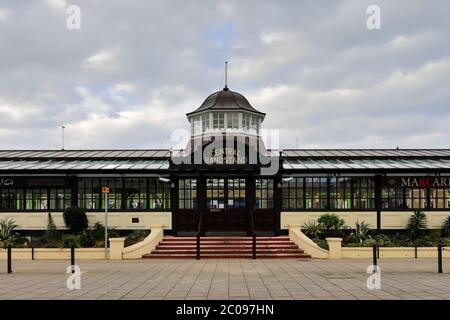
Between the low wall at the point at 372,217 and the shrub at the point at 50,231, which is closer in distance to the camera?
the shrub at the point at 50,231

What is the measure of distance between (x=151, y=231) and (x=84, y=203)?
4.68 meters

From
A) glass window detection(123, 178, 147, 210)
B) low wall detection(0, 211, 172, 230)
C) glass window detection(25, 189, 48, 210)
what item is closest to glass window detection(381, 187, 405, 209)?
low wall detection(0, 211, 172, 230)

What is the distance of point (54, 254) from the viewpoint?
2078 cm

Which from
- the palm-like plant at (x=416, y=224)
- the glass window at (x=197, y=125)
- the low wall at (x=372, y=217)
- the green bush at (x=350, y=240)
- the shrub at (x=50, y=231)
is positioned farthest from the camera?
the glass window at (x=197, y=125)

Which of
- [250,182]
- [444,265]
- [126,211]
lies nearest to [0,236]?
[126,211]

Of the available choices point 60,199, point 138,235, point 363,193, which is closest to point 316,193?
point 363,193

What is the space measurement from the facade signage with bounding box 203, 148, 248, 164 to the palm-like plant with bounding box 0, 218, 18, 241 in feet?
34.0

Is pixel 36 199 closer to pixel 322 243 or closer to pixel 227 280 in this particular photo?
pixel 322 243

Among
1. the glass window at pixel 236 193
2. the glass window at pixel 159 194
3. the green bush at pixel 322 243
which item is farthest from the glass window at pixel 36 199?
the green bush at pixel 322 243

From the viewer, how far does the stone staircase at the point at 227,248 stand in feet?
68.9

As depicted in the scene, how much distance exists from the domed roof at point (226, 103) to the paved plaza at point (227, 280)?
12.4 metres

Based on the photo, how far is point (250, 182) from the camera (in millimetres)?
24844

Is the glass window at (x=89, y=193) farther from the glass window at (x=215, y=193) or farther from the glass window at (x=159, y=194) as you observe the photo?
the glass window at (x=215, y=193)
